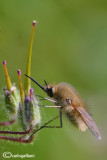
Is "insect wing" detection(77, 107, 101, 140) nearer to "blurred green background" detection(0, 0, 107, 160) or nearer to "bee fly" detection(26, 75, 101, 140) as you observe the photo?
"bee fly" detection(26, 75, 101, 140)

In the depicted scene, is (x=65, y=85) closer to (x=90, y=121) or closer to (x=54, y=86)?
(x=54, y=86)

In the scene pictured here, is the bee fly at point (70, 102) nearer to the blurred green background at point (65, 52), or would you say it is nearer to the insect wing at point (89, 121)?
the insect wing at point (89, 121)

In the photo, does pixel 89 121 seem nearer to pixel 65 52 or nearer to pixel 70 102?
pixel 70 102

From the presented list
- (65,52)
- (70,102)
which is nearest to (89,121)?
(70,102)

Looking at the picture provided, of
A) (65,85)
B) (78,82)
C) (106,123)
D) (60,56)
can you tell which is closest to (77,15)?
(60,56)

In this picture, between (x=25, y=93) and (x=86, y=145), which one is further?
(x=86, y=145)

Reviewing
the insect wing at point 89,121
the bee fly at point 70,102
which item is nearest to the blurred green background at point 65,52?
the bee fly at point 70,102
